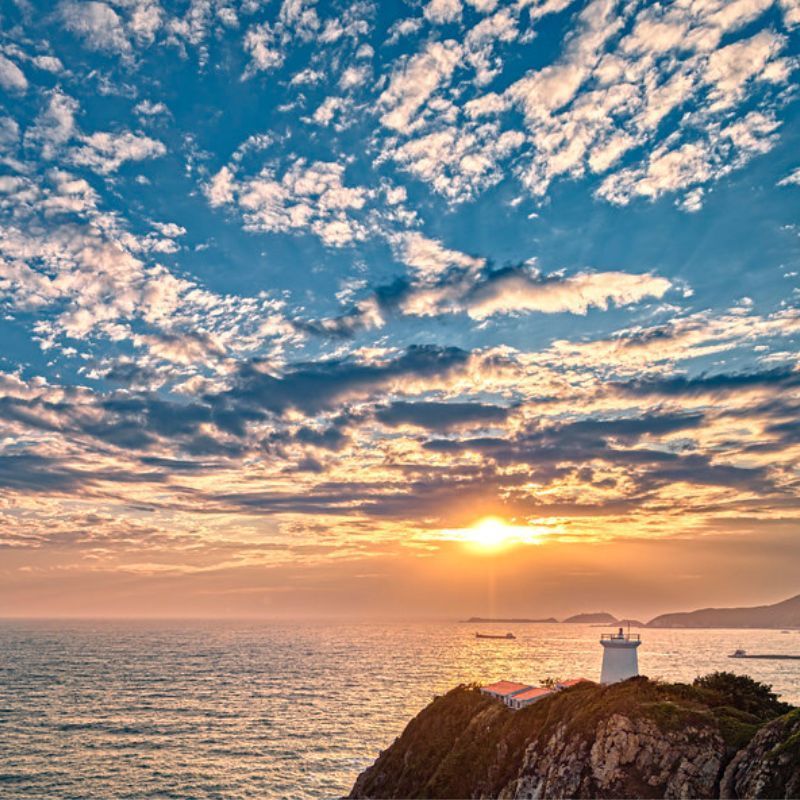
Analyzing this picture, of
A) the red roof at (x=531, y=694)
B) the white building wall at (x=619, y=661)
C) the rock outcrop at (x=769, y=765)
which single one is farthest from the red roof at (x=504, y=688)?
the rock outcrop at (x=769, y=765)

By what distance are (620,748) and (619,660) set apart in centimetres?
2115

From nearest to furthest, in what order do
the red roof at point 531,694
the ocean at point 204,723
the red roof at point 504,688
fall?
the red roof at point 531,694
the red roof at point 504,688
the ocean at point 204,723

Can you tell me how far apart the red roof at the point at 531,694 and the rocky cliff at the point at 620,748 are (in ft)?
5.97

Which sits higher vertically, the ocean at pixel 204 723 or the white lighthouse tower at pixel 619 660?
the white lighthouse tower at pixel 619 660

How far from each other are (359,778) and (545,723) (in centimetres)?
2662

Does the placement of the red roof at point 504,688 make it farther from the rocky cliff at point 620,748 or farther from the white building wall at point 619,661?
the white building wall at point 619,661

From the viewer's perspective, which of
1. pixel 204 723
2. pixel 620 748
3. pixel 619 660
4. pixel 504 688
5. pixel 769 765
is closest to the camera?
pixel 769 765

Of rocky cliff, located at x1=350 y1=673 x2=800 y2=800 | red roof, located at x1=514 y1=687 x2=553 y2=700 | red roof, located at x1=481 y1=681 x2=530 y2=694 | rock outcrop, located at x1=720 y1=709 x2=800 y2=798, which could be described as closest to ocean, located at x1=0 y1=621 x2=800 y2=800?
rocky cliff, located at x1=350 y1=673 x2=800 y2=800

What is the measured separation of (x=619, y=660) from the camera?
6141cm

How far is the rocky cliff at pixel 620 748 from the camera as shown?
35.6 metres

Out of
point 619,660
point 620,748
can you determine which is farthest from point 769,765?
point 619,660

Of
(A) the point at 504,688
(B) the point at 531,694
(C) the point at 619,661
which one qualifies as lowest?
(A) the point at 504,688

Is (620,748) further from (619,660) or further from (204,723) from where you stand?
(204,723)

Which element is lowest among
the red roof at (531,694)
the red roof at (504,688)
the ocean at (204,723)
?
the ocean at (204,723)
